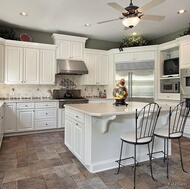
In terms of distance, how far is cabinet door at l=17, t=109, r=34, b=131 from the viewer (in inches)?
165

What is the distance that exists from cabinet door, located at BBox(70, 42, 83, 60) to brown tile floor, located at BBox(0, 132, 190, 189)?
9.53ft

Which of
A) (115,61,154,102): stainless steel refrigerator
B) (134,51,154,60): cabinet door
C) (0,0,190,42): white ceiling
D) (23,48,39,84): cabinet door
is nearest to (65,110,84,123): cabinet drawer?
(23,48,39,84): cabinet door

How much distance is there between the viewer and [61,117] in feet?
15.3

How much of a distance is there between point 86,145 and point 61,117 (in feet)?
7.98

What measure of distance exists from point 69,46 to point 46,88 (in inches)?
58.7

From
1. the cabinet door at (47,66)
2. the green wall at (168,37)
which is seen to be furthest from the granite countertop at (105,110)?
the green wall at (168,37)

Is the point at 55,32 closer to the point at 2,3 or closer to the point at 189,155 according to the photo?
the point at 2,3

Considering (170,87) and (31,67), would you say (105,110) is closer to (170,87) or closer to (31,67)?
(170,87)

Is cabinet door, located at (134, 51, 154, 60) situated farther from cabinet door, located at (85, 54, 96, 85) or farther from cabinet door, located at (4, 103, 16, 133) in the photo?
cabinet door, located at (4, 103, 16, 133)

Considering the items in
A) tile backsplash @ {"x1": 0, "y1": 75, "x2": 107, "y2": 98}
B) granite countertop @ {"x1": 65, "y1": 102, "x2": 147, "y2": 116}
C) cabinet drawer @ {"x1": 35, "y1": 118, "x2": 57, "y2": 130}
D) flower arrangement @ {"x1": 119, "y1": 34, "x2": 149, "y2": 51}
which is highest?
flower arrangement @ {"x1": 119, "y1": 34, "x2": 149, "y2": 51}

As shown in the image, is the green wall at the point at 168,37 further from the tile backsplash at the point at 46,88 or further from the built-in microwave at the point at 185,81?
the tile backsplash at the point at 46,88

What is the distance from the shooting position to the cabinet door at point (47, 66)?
15.4 ft

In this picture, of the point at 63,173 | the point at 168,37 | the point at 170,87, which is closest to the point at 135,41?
the point at 168,37

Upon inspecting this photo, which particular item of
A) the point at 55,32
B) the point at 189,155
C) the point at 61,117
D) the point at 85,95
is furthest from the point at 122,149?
the point at 55,32
